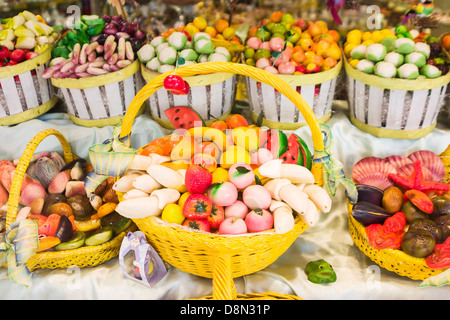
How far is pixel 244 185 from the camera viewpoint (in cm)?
116

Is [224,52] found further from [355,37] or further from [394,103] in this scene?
[394,103]

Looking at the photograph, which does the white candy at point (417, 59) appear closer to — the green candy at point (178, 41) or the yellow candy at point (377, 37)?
the yellow candy at point (377, 37)

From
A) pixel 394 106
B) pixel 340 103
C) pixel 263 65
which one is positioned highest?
pixel 263 65

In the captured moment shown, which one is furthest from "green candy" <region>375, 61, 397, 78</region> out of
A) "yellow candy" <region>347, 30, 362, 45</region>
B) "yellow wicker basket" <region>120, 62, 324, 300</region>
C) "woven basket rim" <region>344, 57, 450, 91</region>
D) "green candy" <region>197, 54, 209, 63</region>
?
"green candy" <region>197, 54, 209, 63</region>

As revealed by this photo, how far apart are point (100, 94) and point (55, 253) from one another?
0.67 metres

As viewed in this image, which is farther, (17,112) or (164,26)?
(164,26)

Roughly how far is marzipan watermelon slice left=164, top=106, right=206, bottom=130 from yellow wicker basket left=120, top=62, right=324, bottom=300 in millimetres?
229

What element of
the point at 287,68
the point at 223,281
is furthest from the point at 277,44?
the point at 223,281

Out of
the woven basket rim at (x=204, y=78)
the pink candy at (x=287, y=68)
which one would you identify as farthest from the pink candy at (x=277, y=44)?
the woven basket rim at (x=204, y=78)

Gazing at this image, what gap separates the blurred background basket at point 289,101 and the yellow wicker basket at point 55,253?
0.75 meters
